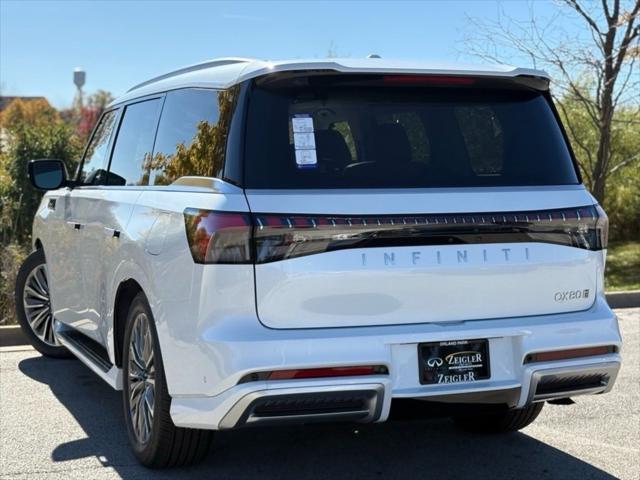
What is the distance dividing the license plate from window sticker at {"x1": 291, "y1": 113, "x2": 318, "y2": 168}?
2.94 ft

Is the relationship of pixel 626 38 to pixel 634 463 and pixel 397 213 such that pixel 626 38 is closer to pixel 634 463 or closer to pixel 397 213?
pixel 634 463

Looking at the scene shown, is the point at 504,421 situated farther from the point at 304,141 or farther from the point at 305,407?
the point at 304,141

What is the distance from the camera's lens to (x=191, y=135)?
4344 millimetres

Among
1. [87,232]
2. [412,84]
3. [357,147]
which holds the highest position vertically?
[412,84]

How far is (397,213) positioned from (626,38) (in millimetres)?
10075

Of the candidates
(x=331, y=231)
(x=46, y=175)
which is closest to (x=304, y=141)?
(x=331, y=231)

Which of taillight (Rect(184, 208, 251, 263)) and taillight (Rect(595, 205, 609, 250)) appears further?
taillight (Rect(595, 205, 609, 250))

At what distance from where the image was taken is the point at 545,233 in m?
4.04

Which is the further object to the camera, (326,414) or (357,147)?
(357,147)

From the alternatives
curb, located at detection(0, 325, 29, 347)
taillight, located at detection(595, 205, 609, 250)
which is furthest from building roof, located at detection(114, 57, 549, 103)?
curb, located at detection(0, 325, 29, 347)

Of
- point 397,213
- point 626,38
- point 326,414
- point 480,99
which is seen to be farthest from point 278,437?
point 626,38

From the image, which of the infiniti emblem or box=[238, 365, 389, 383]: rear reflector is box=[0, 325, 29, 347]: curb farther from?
the infiniti emblem

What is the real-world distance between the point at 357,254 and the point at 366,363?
44 cm

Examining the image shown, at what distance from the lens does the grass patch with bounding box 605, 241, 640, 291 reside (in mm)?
12367
